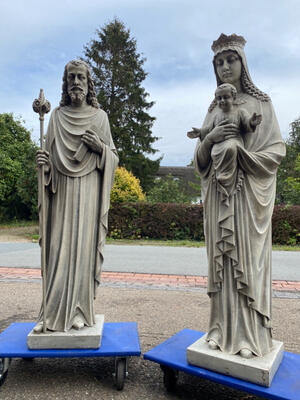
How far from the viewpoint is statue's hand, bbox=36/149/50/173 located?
3.52 m

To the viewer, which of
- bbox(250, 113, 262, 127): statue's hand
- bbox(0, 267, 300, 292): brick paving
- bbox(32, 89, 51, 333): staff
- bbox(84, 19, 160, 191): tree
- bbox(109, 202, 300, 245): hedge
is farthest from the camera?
bbox(84, 19, 160, 191): tree

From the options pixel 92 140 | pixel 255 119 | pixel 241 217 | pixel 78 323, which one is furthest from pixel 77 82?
pixel 78 323

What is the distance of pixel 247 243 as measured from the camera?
9.59 ft

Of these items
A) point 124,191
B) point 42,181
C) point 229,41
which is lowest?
point 42,181

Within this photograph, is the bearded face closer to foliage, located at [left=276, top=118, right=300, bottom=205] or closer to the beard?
the beard

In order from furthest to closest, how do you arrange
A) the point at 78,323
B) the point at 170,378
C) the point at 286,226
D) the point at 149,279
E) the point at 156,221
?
the point at 156,221, the point at 286,226, the point at 149,279, the point at 78,323, the point at 170,378

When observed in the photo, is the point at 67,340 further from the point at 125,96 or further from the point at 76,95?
the point at 125,96

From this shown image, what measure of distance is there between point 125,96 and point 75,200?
23958 mm

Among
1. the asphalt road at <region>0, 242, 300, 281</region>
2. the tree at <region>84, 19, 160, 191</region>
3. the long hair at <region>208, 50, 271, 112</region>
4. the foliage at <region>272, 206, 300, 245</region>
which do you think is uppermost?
the tree at <region>84, 19, 160, 191</region>

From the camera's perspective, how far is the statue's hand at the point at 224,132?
2932mm

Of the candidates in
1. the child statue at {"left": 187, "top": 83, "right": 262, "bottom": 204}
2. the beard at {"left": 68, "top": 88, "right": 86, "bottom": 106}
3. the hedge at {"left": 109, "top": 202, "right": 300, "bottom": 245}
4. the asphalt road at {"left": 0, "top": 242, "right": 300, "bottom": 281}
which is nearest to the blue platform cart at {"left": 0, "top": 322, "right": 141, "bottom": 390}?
the child statue at {"left": 187, "top": 83, "right": 262, "bottom": 204}

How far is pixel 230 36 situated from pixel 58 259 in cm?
273

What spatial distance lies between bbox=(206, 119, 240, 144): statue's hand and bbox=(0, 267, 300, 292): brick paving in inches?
187

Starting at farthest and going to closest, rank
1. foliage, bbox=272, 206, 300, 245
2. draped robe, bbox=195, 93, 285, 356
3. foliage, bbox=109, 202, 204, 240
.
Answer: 1. foliage, bbox=109, 202, 204, 240
2. foliage, bbox=272, 206, 300, 245
3. draped robe, bbox=195, 93, 285, 356
